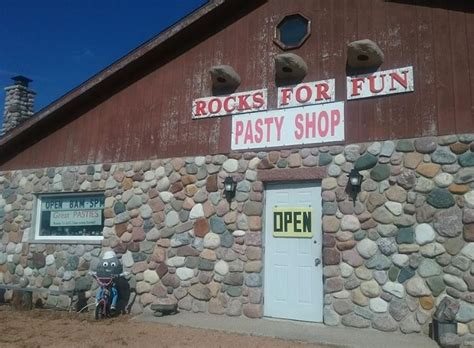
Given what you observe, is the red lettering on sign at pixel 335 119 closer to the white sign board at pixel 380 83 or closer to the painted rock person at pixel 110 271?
the white sign board at pixel 380 83

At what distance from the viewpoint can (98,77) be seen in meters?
9.67

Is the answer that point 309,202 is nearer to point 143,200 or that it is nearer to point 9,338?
point 143,200

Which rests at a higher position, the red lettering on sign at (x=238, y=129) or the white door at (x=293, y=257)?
the red lettering on sign at (x=238, y=129)

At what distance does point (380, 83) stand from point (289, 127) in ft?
5.27

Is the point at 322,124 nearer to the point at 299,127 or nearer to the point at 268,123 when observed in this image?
the point at 299,127

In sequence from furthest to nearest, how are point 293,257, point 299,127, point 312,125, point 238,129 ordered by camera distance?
point 238,129 < point 299,127 < point 312,125 < point 293,257

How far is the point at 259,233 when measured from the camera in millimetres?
7867

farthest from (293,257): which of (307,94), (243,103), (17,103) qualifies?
(17,103)

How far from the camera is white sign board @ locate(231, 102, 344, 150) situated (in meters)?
7.63

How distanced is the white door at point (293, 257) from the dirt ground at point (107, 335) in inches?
45.6

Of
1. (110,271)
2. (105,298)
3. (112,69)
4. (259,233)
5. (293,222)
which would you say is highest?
(112,69)

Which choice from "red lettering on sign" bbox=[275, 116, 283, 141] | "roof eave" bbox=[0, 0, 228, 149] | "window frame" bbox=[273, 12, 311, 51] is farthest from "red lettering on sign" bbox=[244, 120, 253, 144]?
"roof eave" bbox=[0, 0, 228, 149]

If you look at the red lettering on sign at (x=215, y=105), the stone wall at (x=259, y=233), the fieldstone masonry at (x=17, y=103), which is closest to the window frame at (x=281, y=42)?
the red lettering on sign at (x=215, y=105)

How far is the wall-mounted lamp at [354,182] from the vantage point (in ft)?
23.5
